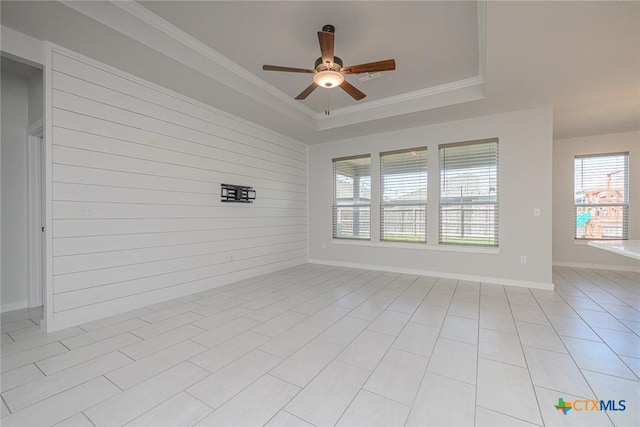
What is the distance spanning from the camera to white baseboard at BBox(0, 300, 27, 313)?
321 centimetres

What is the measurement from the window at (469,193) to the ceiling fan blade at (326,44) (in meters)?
3.19

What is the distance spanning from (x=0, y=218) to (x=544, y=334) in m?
6.08

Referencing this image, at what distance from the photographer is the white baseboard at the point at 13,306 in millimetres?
3213

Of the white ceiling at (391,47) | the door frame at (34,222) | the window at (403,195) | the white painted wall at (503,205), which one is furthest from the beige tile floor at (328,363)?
the white ceiling at (391,47)

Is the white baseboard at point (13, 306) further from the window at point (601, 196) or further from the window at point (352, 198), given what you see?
the window at point (601, 196)

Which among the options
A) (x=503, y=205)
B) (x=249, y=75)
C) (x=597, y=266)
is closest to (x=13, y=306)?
(x=249, y=75)

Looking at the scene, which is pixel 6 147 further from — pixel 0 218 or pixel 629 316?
pixel 629 316

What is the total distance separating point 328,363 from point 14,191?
428cm

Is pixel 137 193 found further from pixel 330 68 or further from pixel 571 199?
pixel 571 199

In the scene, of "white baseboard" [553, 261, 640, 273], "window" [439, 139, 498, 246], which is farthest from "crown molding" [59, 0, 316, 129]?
"white baseboard" [553, 261, 640, 273]

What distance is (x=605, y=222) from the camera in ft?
18.5

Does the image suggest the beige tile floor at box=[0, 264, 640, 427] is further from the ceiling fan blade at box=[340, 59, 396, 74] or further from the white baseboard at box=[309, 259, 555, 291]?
the ceiling fan blade at box=[340, 59, 396, 74]

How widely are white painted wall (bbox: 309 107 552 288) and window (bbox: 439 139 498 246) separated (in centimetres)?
13

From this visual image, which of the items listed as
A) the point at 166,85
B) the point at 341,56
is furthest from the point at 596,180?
the point at 166,85
